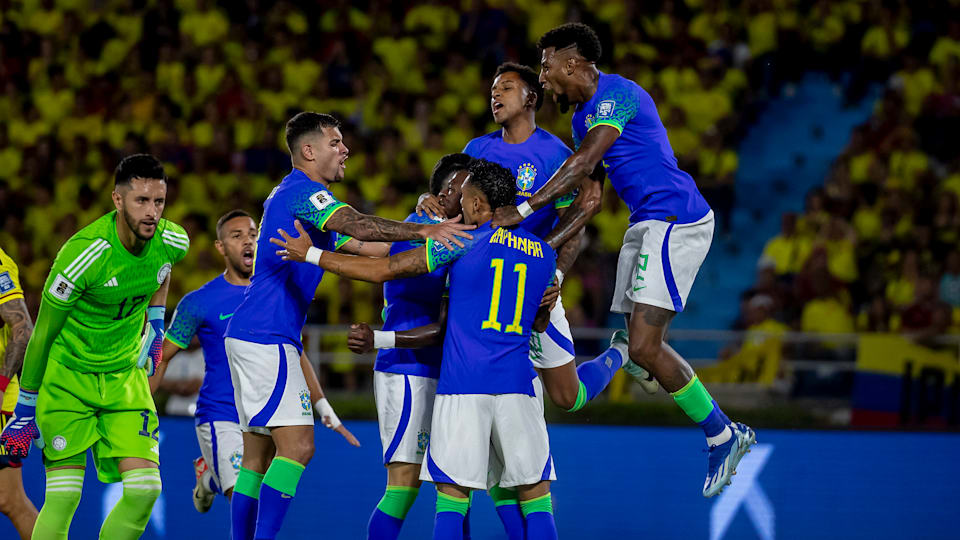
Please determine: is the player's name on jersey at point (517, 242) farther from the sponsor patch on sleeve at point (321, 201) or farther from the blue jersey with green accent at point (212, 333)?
the blue jersey with green accent at point (212, 333)

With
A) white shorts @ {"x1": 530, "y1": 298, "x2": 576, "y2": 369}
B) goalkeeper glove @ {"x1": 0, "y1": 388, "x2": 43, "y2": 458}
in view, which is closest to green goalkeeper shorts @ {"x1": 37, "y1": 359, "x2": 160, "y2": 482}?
goalkeeper glove @ {"x1": 0, "y1": 388, "x2": 43, "y2": 458}

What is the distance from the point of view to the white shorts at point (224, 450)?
7309 millimetres

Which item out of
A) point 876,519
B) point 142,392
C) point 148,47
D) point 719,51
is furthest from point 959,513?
point 148,47

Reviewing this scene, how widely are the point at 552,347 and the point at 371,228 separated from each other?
143cm

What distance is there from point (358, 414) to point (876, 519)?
4426mm

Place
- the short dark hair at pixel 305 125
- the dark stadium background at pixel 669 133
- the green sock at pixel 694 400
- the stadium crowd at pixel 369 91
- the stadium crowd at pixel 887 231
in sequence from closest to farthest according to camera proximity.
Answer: the short dark hair at pixel 305 125 → the green sock at pixel 694 400 → the dark stadium background at pixel 669 133 → the stadium crowd at pixel 887 231 → the stadium crowd at pixel 369 91

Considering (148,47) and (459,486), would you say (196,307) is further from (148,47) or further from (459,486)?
(148,47)

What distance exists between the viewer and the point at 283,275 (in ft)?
21.0

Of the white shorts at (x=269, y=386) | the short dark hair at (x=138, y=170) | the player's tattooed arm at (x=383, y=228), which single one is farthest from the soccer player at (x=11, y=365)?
the player's tattooed arm at (x=383, y=228)

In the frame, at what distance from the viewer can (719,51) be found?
592 inches

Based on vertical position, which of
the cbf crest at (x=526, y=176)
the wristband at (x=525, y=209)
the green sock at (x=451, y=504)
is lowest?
the green sock at (x=451, y=504)

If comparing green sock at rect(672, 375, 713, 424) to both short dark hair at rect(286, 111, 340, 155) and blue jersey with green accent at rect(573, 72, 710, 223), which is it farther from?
short dark hair at rect(286, 111, 340, 155)

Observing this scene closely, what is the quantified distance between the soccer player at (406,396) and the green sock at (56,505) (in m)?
1.64

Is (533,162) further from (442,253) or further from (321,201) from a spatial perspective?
(321,201)
